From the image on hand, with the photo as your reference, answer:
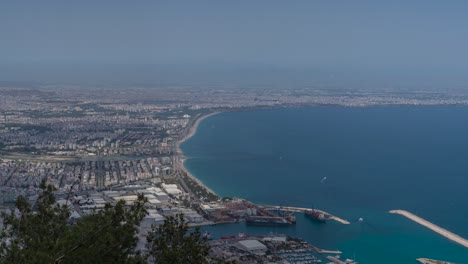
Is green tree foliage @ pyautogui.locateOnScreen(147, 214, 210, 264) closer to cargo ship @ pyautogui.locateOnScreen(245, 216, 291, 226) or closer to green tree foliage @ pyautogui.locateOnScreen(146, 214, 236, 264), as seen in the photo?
green tree foliage @ pyautogui.locateOnScreen(146, 214, 236, 264)

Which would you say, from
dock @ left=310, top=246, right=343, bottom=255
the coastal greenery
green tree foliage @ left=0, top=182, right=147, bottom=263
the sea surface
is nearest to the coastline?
the sea surface

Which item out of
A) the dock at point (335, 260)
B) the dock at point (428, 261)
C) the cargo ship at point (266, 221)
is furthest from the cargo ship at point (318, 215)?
the dock at point (428, 261)

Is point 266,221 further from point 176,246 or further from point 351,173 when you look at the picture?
point 176,246

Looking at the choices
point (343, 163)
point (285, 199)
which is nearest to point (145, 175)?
point (285, 199)

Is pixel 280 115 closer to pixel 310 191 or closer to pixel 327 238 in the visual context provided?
pixel 310 191

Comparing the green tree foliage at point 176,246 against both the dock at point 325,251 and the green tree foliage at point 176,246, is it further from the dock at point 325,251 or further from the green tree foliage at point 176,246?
the dock at point 325,251

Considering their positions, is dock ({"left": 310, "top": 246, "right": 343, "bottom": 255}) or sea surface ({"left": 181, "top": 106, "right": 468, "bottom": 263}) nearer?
dock ({"left": 310, "top": 246, "right": 343, "bottom": 255})
